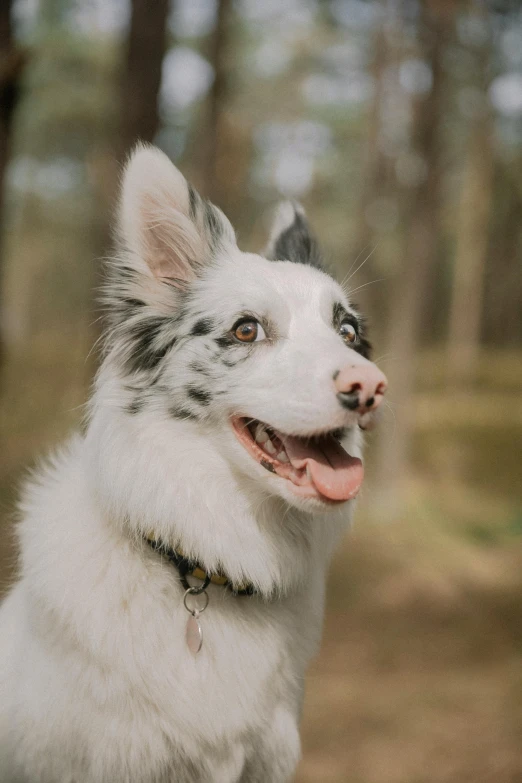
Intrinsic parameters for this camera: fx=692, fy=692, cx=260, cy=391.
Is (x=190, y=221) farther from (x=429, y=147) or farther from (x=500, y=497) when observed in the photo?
(x=500, y=497)

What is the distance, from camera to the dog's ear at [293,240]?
333 centimetres

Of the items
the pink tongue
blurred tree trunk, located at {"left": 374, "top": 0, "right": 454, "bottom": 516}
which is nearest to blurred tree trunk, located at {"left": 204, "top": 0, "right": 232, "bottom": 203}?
blurred tree trunk, located at {"left": 374, "top": 0, "right": 454, "bottom": 516}

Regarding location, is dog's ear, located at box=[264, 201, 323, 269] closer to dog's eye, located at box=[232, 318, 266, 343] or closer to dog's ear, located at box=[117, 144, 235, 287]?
dog's ear, located at box=[117, 144, 235, 287]

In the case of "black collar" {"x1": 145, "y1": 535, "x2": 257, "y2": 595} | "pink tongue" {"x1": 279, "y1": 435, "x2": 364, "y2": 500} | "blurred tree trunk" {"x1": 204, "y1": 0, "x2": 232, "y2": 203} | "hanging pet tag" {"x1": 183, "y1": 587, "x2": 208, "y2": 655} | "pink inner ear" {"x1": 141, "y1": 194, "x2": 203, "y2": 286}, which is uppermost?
"blurred tree trunk" {"x1": 204, "y1": 0, "x2": 232, "y2": 203}

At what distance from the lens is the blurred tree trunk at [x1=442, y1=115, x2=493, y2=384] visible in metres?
16.7

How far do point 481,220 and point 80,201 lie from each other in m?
15.2

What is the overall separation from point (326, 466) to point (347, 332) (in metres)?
0.72

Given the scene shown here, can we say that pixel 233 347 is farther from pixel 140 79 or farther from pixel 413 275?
pixel 413 275

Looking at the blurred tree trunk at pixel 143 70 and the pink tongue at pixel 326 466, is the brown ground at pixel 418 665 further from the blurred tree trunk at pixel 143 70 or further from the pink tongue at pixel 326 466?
the blurred tree trunk at pixel 143 70

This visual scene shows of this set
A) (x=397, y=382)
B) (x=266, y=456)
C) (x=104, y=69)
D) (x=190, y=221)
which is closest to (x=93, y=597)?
(x=266, y=456)

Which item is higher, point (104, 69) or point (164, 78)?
point (104, 69)

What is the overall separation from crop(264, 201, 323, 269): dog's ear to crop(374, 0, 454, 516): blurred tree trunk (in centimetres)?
649

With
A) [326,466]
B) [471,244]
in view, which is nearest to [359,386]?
[326,466]

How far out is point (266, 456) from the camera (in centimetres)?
246
